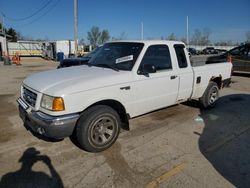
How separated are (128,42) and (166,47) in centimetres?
86

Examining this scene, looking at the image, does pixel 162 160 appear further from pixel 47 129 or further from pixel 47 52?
pixel 47 52

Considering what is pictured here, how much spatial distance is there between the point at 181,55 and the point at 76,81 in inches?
107

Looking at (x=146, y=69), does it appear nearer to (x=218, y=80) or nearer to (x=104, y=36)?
(x=218, y=80)

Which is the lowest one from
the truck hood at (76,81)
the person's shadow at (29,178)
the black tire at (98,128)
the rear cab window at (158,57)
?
the person's shadow at (29,178)

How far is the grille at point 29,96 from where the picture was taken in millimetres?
3658

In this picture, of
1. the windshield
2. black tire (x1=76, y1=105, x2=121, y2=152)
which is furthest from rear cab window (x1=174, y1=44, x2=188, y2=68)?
black tire (x1=76, y1=105, x2=121, y2=152)

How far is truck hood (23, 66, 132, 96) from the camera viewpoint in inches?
132

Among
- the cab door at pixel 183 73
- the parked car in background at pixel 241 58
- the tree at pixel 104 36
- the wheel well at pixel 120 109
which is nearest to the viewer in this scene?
the wheel well at pixel 120 109

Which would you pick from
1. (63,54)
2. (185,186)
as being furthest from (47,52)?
(185,186)

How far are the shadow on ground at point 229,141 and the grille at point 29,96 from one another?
120 inches

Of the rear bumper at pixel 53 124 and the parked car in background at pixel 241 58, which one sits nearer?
the rear bumper at pixel 53 124

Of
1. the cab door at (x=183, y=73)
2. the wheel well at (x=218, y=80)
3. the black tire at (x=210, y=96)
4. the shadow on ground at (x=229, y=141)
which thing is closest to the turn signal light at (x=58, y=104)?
the shadow on ground at (x=229, y=141)

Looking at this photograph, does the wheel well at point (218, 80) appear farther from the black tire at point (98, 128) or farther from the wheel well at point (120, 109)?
the black tire at point (98, 128)

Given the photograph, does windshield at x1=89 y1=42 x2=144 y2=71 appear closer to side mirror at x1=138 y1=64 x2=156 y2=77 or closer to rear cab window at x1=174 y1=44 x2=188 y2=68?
side mirror at x1=138 y1=64 x2=156 y2=77
